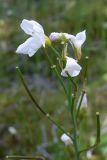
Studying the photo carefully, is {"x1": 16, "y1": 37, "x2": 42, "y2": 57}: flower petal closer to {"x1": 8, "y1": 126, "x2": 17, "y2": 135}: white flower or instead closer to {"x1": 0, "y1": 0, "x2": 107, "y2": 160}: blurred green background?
{"x1": 0, "y1": 0, "x2": 107, "y2": 160}: blurred green background

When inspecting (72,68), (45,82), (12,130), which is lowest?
(72,68)

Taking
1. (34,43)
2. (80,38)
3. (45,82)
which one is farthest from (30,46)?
(45,82)

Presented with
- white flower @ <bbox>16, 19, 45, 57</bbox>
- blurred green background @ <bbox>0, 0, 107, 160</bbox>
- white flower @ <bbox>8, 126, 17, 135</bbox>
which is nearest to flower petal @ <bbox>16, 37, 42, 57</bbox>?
white flower @ <bbox>16, 19, 45, 57</bbox>

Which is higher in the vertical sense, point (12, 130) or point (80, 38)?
point (12, 130)

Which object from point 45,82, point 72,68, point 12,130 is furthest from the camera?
point 45,82

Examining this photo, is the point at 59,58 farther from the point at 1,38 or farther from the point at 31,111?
the point at 1,38

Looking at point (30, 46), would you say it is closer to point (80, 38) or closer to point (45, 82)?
point (80, 38)

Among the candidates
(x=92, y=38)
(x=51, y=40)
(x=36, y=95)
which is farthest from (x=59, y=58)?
(x=92, y=38)

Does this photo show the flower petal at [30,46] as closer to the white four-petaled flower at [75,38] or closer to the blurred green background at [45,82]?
the white four-petaled flower at [75,38]
